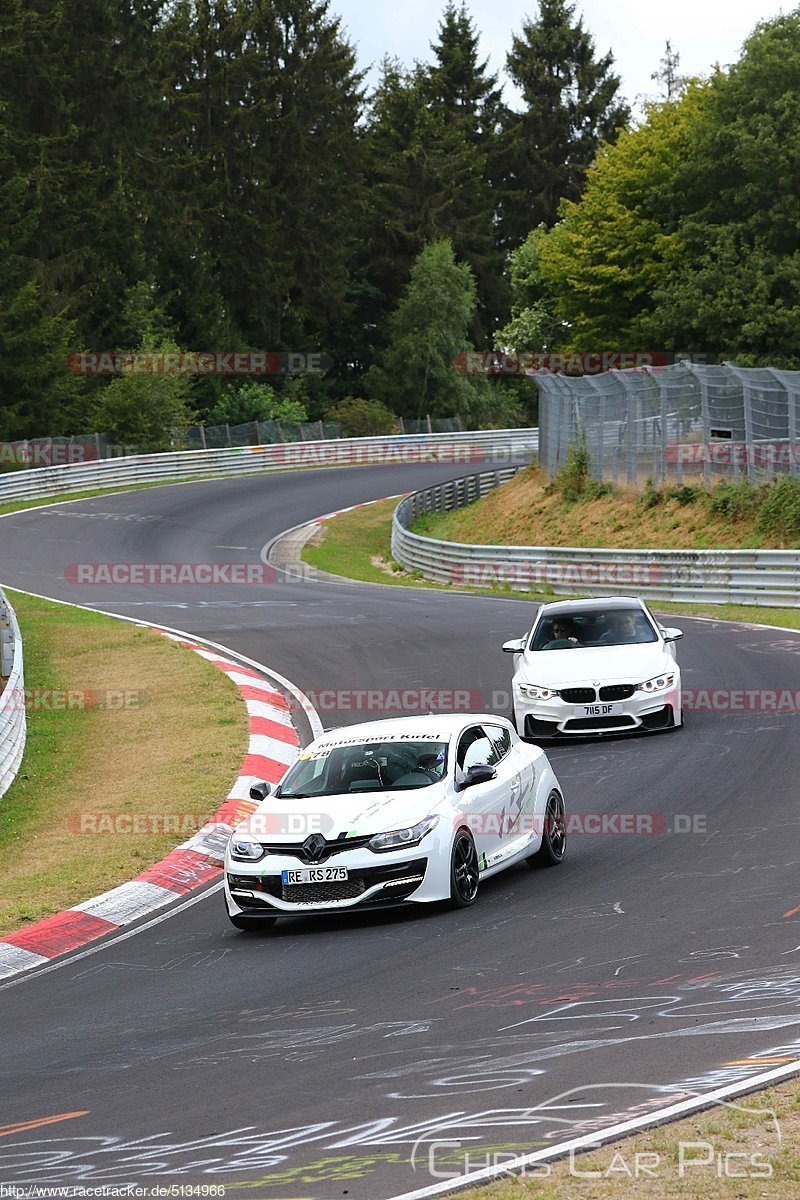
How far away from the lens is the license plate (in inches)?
677

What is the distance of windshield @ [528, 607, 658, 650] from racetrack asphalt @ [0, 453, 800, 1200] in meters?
1.69

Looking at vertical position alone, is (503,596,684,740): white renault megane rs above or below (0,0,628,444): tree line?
below

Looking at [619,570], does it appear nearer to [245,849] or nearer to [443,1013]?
[245,849]

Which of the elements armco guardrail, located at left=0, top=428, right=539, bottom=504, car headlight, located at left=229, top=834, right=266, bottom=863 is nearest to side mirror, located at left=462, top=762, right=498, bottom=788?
car headlight, located at left=229, top=834, right=266, bottom=863

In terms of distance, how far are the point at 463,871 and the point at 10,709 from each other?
7182 mm

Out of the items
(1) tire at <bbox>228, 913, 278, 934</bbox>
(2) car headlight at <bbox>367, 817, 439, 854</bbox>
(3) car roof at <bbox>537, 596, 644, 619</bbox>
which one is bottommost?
(1) tire at <bbox>228, 913, 278, 934</bbox>

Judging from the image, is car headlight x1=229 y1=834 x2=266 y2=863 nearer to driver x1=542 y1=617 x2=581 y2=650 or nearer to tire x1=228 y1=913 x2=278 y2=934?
tire x1=228 y1=913 x2=278 y2=934

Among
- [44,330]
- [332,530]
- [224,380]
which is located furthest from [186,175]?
[332,530]

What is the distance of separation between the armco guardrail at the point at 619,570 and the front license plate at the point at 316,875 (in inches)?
801

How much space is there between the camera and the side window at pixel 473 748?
38.7 ft

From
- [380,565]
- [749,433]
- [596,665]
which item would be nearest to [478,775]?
[596,665]

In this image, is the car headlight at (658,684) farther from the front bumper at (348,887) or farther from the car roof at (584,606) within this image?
the front bumper at (348,887)

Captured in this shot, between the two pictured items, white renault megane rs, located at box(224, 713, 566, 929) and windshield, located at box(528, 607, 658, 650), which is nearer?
white renault megane rs, located at box(224, 713, 566, 929)

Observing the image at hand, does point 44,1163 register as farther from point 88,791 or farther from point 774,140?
point 774,140
